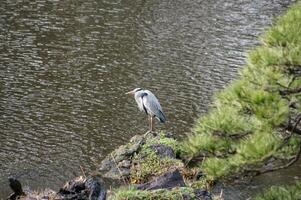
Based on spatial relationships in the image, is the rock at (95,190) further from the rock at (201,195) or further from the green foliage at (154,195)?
the rock at (201,195)

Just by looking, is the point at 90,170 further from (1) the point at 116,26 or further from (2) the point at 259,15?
(2) the point at 259,15

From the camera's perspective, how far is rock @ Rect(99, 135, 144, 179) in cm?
1345

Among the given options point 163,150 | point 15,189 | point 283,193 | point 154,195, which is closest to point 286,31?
point 283,193

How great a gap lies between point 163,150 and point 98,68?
8.08 metres

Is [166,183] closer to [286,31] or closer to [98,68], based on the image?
[286,31]

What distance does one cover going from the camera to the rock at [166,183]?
10414 millimetres

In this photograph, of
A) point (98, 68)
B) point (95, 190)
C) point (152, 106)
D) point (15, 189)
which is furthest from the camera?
point (98, 68)

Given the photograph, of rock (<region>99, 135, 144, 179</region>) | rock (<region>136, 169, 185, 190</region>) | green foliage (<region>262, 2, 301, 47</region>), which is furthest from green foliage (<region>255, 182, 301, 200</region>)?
rock (<region>99, 135, 144, 179</region>)

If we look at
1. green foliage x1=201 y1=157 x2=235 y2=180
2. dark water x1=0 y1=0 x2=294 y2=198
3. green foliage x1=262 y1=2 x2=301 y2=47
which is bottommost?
dark water x1=0 y1=0 x2=294 y2=198

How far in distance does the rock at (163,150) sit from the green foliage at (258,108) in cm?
761

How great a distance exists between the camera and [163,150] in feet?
44.7

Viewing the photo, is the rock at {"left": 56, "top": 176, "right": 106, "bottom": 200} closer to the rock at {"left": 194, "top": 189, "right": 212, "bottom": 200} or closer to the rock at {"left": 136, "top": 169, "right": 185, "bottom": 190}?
the rock at {"left": 136, "top": 169, "right": 185, "bottom": 190}

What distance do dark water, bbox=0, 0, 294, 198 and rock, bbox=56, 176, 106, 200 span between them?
2.62 m

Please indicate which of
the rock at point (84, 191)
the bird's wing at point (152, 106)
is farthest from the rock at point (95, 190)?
the bird's wing at point (152, 106)
